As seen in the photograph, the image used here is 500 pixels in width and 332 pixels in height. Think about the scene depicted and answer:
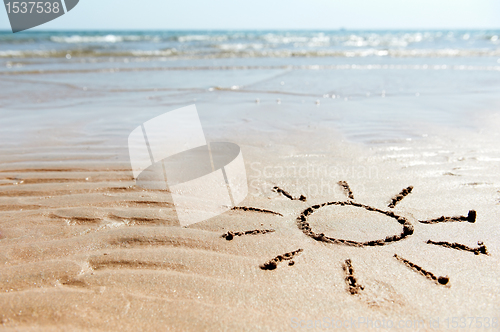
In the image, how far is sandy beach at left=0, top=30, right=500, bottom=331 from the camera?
5.29 feet

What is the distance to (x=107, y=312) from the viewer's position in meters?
1.59

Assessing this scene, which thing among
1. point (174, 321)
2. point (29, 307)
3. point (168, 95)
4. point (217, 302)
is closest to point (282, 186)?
point (217, 302)

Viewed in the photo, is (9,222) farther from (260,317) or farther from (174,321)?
(260,317)
